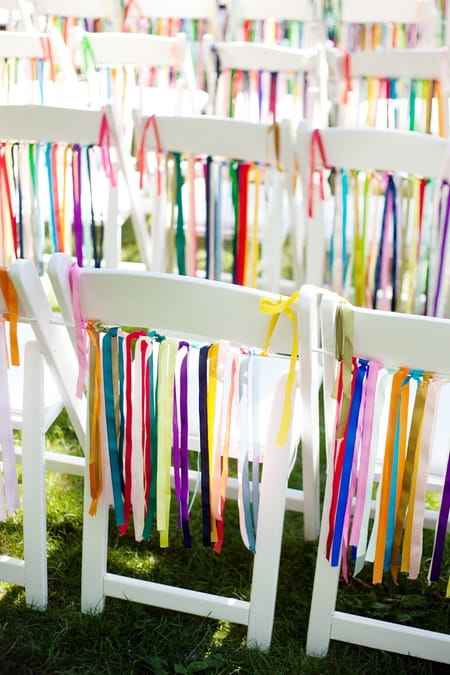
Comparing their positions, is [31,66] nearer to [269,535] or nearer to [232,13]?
[232,13]

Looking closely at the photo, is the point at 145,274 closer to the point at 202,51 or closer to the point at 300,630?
the point at 300,630

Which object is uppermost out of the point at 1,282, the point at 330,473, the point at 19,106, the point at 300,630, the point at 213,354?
the point at 19,106

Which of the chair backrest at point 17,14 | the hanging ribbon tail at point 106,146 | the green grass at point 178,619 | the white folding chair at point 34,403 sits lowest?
the green grass at point 178,619

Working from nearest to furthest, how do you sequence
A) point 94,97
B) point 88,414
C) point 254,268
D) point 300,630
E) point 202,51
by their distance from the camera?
point 88,414, point 300,630, point 254,268, point 94,97, point 202,51

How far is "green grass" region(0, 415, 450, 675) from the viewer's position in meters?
2.14

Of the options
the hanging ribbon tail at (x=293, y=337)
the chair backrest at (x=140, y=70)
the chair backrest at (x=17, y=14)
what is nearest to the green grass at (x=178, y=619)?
the hanging ribbon tail at (x=293, y=337)

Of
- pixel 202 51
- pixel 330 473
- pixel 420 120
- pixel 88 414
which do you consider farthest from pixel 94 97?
pixel 330 473

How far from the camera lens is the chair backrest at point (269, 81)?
3.67 m

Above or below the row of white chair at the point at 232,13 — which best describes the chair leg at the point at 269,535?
below

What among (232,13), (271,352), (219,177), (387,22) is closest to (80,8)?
(232,13)

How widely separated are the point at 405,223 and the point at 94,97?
160 cm

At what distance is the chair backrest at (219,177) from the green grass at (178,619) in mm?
875

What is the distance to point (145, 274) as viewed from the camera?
69.3 inches

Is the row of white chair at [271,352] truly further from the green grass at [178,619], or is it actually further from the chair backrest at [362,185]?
the chair backrest at [362,185]
